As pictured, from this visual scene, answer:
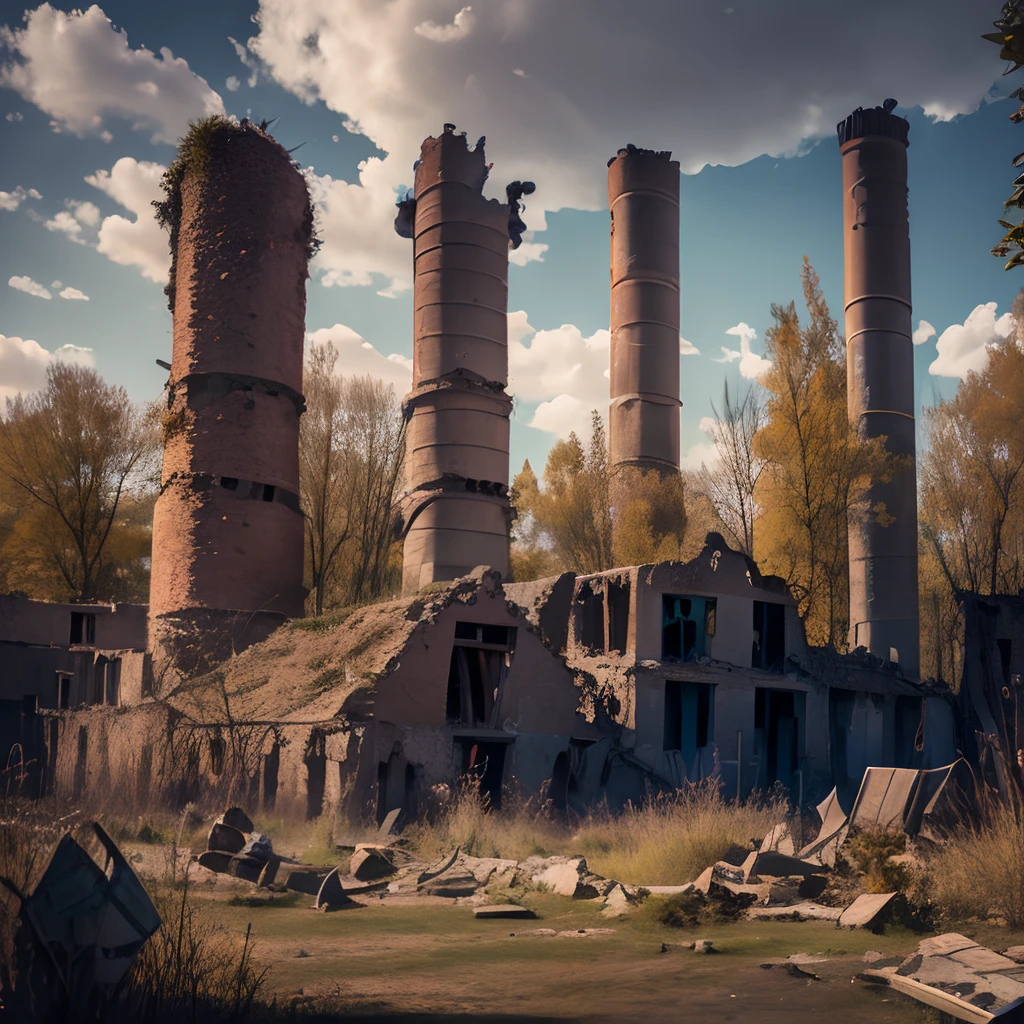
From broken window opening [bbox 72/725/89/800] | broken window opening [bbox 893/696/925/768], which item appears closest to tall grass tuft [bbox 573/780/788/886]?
broken window opening [bbox 893/696/925/768]

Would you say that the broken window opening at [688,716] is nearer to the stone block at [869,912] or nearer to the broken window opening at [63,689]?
the stone block at [869,912]

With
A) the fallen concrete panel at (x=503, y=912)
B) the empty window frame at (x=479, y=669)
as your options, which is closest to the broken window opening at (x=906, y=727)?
the empty window frame at (x=479, y=669)

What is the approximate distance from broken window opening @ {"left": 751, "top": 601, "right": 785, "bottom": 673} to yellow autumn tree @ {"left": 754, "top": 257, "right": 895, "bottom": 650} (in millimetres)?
5886

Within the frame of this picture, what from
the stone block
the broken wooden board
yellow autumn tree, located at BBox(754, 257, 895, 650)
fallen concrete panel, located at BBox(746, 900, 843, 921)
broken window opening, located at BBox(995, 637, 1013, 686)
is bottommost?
fallen concrete panel, located at BBox(746, 900, 843, 921)

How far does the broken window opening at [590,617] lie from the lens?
2062cm

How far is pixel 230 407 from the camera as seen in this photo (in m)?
23.1

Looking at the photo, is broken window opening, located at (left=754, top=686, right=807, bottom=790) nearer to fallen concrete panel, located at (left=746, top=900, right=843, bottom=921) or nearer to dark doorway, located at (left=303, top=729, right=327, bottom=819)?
dark doorway, located at (left=303, top=729, right=327, bottom=819)

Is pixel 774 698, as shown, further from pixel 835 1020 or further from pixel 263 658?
pixel 835 1020

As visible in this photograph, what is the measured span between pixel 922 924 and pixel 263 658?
1463cm

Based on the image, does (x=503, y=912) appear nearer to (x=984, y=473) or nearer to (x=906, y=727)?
(x=906, y=727)

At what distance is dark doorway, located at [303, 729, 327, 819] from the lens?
15719 mm

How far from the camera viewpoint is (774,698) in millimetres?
21422

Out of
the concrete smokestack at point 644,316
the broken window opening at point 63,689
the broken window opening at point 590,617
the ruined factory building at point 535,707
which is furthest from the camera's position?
the concrete smokestack at point 644,316

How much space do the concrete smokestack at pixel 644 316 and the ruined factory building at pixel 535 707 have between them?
1096cm
